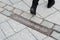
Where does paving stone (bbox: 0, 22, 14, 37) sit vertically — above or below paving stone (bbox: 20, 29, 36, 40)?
below

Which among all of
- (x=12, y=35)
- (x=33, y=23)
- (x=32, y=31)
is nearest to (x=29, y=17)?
(x=33, y=23)

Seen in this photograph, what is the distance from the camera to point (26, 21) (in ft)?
9.47

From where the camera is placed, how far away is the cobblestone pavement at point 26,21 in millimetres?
2592

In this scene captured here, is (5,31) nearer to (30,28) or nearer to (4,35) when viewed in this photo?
(4,35)

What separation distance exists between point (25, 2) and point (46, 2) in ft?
1.64

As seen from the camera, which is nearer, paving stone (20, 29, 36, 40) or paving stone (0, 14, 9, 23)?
paving stone (20, 29, 36, 40)

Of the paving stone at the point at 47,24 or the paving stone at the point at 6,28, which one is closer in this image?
the paving stone at the point at 6,28

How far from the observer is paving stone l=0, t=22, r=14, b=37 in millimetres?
2643

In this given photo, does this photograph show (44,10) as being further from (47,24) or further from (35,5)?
(47,24)

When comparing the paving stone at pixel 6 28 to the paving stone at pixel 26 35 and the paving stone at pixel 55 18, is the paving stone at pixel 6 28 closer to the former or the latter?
the paving stone at pixel 26 35

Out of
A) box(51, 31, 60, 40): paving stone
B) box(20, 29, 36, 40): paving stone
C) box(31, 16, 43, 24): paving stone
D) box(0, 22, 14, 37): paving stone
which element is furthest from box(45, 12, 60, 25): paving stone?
box(0, 22, 14, 37): paving stone

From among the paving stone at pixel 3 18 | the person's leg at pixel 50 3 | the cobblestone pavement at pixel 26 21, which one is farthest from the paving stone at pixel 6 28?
the person's leg at pixel 50 3

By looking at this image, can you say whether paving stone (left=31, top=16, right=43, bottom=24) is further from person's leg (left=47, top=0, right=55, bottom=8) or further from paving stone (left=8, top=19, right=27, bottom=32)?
person's leg (left=47, top=0, right=55, bottom=8)

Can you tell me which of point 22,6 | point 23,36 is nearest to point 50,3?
point 22,6
